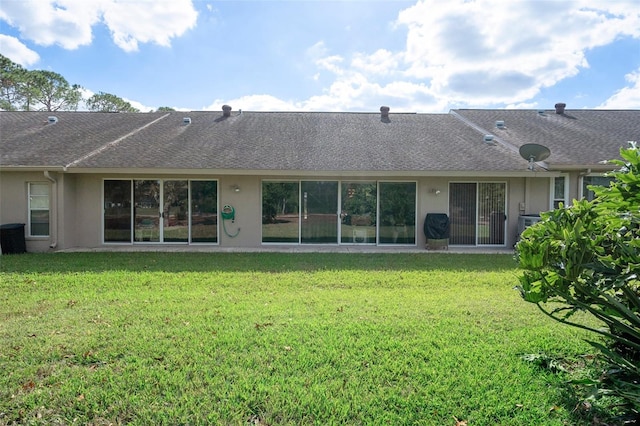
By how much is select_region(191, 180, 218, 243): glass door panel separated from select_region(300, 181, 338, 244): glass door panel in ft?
9.64

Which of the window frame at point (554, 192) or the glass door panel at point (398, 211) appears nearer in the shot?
the window frame at point (554, 192)

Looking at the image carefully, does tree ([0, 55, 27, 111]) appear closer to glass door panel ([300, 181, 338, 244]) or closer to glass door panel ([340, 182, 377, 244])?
glass door panel ([300, 181, 338, 244])

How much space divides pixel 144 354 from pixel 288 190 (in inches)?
332

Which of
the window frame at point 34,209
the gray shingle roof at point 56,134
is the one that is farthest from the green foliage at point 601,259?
the window frame at point 34,209

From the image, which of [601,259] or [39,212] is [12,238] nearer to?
[39,212]

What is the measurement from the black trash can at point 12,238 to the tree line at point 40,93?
26.1 m

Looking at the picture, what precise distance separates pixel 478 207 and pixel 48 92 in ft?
129

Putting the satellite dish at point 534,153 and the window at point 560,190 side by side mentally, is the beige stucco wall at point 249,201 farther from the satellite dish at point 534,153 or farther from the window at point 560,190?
the satellite dish at point 534,153

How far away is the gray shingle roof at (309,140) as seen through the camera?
11.4 m

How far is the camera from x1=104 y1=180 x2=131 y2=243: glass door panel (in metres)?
11.9

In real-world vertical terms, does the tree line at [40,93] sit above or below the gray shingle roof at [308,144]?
above

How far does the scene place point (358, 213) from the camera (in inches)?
475

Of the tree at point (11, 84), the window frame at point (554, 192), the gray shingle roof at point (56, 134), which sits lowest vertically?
the window frame at point (554, 192)

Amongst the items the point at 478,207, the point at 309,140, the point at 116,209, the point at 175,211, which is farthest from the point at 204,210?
the point at 478,207
